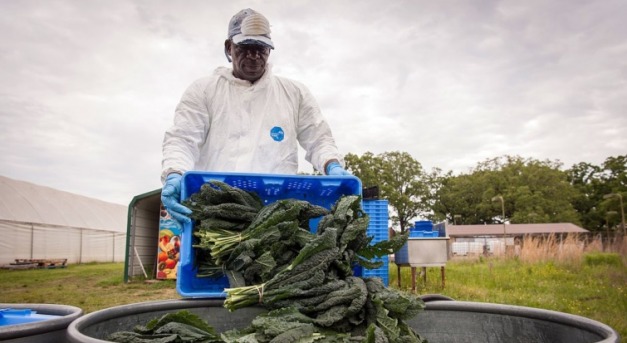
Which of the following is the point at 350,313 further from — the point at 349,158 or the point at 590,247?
the point at 349,158

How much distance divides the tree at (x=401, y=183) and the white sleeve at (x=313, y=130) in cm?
3765

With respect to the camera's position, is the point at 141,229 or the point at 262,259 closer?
the point at 262,259

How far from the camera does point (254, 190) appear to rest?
2168 millimetres

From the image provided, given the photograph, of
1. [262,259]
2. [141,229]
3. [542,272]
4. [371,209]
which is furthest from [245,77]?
[141,229]

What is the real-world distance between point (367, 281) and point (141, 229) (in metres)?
12.8

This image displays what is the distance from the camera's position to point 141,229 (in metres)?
13.3

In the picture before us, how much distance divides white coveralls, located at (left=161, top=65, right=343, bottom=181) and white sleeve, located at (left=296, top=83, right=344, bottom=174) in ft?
0.08

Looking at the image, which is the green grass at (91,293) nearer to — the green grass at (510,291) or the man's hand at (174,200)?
the green grass at (510,291)

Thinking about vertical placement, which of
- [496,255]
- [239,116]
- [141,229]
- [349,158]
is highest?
[349,158]

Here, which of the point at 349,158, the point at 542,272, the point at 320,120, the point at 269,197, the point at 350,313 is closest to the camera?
the point at 350,313

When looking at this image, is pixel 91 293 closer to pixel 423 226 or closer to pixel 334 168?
pixel 423 226

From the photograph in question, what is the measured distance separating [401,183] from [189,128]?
4490 cm

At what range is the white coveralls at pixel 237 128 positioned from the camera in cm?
287

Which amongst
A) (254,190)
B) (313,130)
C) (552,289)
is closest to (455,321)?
(254,190)
